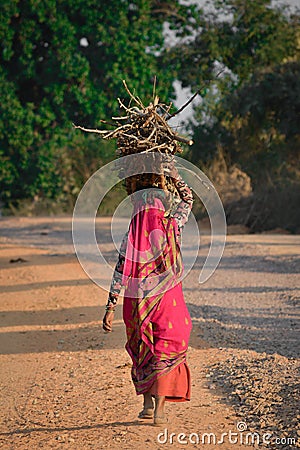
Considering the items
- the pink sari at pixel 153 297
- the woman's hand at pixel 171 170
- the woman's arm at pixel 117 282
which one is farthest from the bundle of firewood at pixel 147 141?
the woman's arm at pixel 117 282

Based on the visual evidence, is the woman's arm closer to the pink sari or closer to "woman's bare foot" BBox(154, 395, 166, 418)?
the pink sari

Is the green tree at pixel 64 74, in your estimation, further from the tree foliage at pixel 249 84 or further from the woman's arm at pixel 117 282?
the woman's arm at pixel 117 282

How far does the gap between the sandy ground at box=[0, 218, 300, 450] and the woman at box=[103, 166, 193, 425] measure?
0.28 meters

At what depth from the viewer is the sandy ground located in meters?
4.92

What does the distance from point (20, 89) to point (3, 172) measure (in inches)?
113

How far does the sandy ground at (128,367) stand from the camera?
4.92 metres

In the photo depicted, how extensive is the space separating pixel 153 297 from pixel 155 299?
0.7 inches

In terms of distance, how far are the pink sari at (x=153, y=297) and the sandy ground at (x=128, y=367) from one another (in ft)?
1.43

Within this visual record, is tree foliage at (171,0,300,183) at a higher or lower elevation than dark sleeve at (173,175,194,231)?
higher

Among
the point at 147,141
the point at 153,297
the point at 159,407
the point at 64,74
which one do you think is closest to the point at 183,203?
the point at 147,141

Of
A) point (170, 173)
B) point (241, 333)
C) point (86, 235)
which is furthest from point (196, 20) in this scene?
point (170, 173)

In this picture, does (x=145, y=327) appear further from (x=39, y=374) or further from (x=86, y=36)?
(x=86, y=36)

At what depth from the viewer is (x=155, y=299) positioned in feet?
16.5

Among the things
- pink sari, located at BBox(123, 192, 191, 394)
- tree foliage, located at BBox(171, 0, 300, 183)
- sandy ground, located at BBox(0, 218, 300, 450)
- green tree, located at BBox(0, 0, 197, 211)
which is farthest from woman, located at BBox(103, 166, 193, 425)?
green tree, located at BBox(0, 0, 197, 211)
